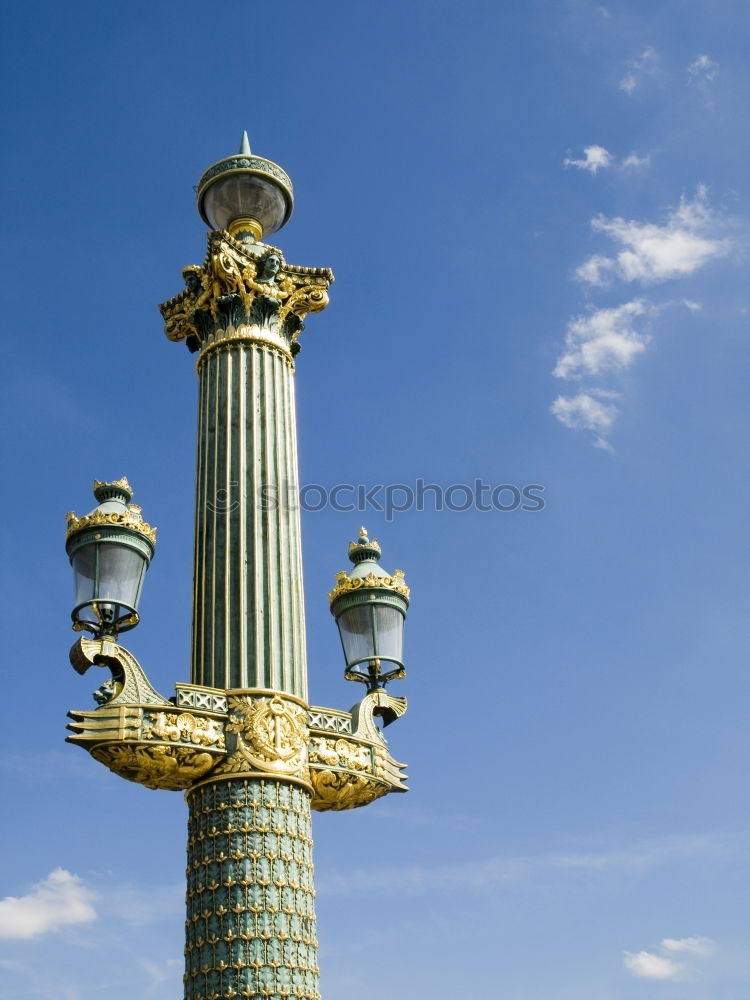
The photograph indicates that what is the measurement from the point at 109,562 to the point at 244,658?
191 cm

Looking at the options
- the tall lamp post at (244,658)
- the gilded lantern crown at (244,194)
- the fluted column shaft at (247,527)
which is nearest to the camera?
the tall lamp post at (244,658)

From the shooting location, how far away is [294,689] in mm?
14070

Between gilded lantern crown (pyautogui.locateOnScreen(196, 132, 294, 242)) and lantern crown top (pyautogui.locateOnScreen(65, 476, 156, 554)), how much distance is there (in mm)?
5202

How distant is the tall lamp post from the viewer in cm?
1255

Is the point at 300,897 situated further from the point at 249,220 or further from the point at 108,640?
the point at 249,220

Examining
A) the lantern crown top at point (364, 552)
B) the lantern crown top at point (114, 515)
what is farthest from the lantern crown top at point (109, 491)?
the lantern crown top at point (364, 552)

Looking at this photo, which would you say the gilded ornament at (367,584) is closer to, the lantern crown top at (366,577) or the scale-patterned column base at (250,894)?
the lantern crown top at (366,577)

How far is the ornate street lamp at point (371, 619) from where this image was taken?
51.5 ft

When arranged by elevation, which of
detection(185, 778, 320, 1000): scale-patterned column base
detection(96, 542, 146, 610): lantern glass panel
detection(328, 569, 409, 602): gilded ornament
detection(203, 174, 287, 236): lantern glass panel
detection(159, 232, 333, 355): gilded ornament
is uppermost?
detection(203, 174, 287, 236): lantern glass panel

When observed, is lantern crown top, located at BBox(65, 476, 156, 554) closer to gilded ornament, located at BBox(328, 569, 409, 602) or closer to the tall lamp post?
the tall lamp post

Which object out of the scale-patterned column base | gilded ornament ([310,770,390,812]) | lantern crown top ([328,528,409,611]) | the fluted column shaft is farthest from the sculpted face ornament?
the scale-patterned column base

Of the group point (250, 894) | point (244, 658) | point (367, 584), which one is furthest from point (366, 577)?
point (250, 894)

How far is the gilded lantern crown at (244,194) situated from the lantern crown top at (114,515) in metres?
5.20

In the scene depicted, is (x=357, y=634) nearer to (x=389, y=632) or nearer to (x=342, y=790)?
(x=389, y=632)
